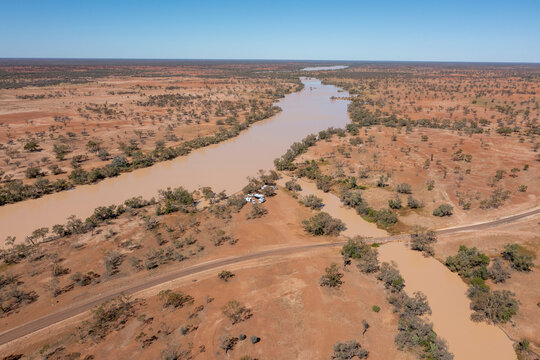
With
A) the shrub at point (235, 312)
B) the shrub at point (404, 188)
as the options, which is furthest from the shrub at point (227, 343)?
the shrub at point (404, 188)

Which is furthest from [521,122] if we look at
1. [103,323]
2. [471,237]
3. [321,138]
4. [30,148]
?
[30,148]

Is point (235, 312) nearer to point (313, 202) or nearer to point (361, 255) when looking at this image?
point (361, 255)

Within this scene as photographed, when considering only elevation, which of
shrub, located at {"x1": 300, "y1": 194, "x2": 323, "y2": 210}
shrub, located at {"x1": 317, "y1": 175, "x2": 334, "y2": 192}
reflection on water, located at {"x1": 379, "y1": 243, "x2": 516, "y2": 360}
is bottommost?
reflection on water, located at {"x1": 379, "y1": 243, "x2": 516, "y2": 360}

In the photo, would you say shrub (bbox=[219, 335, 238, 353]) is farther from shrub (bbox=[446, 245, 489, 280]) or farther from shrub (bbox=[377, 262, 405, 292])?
shrub (bbox=[446, 245, 489, 280])

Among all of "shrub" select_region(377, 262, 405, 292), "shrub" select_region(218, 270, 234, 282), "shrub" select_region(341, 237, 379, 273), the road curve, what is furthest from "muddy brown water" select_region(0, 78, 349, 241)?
"shrub" select_region(377, 262, 405, 292)

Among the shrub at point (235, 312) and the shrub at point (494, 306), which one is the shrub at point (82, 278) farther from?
the shrub at point (494, 306)
